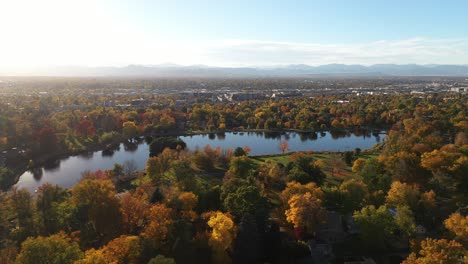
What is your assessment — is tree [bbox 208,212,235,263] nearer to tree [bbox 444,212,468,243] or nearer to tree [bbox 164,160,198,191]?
tree [bbox 164,160,198,191]

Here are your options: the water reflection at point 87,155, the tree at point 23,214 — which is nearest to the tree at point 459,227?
the tree at point 23,214

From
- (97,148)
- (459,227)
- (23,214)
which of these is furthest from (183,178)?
(97,148)

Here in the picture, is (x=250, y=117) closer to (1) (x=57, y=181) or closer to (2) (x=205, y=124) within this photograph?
(2) (x=205, y=124)

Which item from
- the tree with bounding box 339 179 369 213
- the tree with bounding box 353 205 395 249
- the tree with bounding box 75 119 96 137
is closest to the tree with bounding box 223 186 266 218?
the tree with bounding box 339 179 369 213

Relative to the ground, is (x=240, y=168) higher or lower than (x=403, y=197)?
lower

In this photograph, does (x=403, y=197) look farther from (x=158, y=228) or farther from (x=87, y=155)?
(x=87, y=155)

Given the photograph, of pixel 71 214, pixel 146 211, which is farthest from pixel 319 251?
pixel 71 214

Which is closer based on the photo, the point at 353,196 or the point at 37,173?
the point at 353,196
